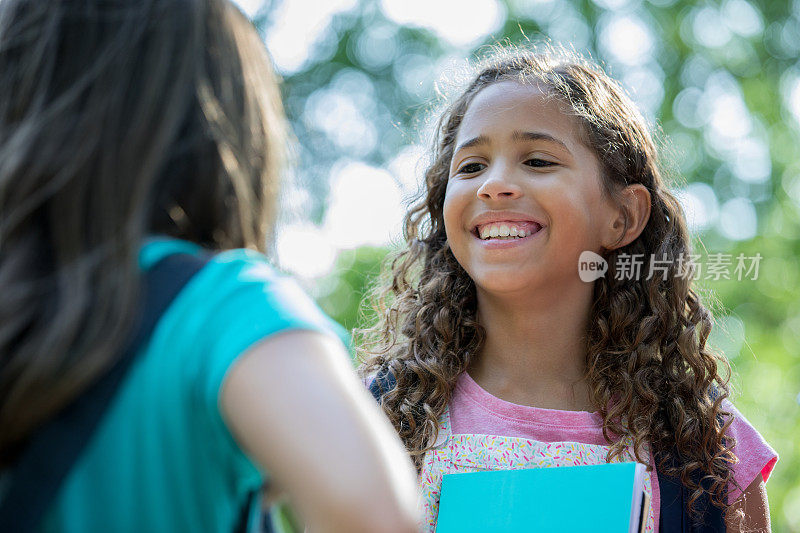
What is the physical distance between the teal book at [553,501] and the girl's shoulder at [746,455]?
20.3 inches

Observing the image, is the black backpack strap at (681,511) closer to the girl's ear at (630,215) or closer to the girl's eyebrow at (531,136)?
the girl's ear at (630,215)

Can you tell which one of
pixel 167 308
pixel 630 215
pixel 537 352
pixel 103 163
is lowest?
pixel 537 352

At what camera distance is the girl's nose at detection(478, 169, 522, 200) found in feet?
8.19

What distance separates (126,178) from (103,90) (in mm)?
132

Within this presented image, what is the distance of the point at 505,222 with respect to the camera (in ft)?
8.27

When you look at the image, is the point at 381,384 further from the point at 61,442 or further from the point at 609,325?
the point at 61,442

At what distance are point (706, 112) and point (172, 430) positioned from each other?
12342mm

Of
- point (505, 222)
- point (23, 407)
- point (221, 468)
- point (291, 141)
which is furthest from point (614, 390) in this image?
point (23, 407)

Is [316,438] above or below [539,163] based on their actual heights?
above

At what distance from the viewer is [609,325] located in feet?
8.74

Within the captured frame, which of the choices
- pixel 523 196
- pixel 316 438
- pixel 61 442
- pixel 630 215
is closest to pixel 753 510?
pixel 630 215

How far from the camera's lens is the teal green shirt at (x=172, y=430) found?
1093mm

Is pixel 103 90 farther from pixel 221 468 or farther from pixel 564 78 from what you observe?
pixel 564 78

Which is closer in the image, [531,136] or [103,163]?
[103,163]
